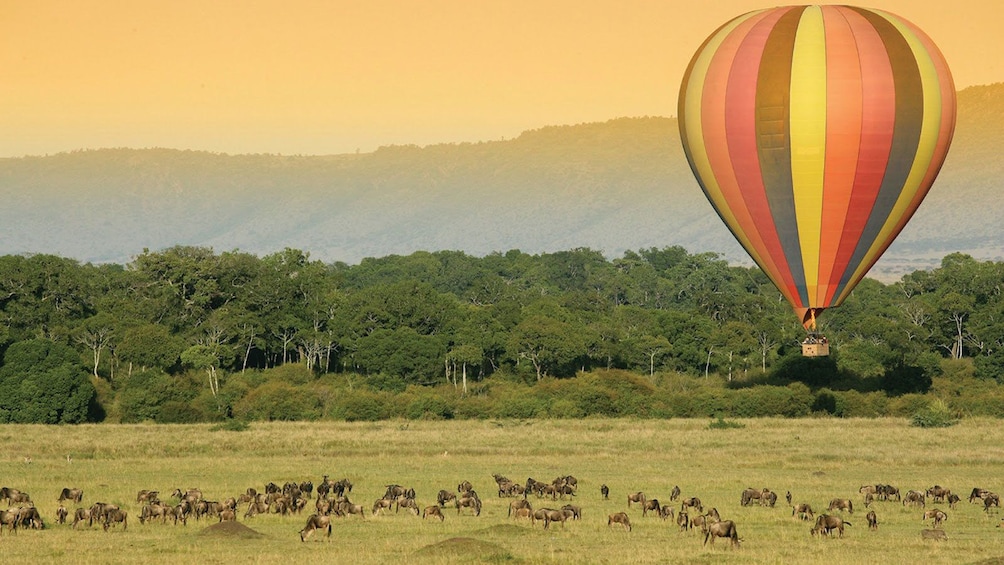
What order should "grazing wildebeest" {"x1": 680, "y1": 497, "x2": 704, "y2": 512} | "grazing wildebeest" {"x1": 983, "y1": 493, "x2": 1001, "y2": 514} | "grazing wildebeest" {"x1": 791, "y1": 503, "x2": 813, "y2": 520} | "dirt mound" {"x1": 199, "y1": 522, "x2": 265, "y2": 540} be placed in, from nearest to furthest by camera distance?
"dirt mound" {"x1": 199, "y1": 522, "x2": 265, "y2": 540}, "grazing wildebeest" {"x1": 791, "y1": 503, "x2": 813, "y2": 520}, "grazing wildebeest" {"x1": 680, "y1": 497, "x2": 704, "y2": 512}, "grazing wildebeest" {"x1": 983, "y1": 493, "x2": 1001, "y2": 514}

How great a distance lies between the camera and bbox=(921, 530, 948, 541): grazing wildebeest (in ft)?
130

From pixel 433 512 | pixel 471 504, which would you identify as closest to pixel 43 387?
pixel 471 504

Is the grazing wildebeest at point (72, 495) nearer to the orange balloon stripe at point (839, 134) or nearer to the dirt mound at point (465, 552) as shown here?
the dirt mound at point (465, 552)

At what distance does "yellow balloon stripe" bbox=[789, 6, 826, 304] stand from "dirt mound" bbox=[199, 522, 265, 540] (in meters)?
29.2

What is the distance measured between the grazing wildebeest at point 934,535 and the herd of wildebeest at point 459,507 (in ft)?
0.09

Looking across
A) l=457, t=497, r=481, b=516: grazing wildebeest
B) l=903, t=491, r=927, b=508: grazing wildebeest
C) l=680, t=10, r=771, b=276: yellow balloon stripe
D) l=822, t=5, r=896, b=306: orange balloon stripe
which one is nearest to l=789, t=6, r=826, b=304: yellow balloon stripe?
l=822, t=5, r=896, b=306: orange balloon stripe

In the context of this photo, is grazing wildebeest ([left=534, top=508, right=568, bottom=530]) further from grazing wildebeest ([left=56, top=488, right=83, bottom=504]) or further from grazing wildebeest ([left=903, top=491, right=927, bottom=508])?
grazing wildebeest ([left=56, top=488, right=83, bottom=504])

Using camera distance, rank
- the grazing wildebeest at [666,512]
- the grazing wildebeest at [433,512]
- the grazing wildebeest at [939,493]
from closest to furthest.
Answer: the grazing wildebeest at [433,512], the grazing wildebeest at [666,512], the grazing wildebeest at [939,493]

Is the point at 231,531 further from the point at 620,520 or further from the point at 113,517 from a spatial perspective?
the point at 620,520

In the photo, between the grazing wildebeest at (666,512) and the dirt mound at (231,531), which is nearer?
the dirt mound at (231,531)

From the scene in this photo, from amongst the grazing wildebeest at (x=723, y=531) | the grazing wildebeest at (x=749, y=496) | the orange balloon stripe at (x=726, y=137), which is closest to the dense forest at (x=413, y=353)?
the orange balloon stripe at (x=726, y=137)

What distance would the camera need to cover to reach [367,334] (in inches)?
4572

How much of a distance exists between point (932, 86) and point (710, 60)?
9.39 metres

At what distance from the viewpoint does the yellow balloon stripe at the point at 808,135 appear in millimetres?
58844
